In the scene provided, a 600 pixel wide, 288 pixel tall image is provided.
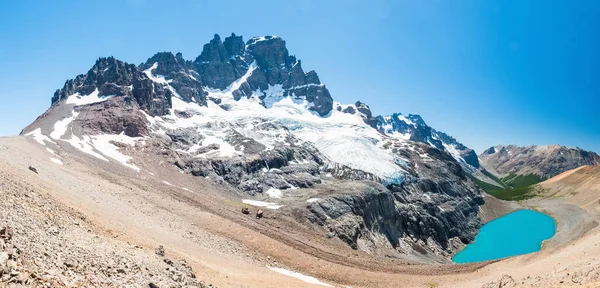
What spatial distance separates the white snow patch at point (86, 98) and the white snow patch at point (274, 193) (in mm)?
83475

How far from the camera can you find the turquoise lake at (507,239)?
14025 cm

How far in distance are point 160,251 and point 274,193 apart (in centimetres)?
9643

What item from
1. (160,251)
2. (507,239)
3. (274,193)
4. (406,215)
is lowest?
(160,251)

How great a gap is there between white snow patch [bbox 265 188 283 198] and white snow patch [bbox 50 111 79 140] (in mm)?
63444

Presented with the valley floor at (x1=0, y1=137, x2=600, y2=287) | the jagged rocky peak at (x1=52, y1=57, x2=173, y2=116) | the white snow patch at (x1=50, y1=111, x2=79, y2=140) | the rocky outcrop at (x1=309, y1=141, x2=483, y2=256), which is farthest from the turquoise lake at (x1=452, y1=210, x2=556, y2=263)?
the jagged rocky peak at (x1=52, y1=57, x2=173, y2=116)

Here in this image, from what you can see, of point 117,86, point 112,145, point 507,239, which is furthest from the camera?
point 117,86

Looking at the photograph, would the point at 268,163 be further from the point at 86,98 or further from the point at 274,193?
the point at 86,98

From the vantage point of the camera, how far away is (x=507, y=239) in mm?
162875

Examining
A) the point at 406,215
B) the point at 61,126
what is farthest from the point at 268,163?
the point at 61,126

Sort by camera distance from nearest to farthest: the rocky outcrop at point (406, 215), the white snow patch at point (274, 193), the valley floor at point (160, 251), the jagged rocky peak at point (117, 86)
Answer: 1. the valley floor at point (160, 251)
2. the rocky outcrop at point (406, 215)
3. the white snow patch at point (274, 193)
4. the jagged rocky peak at point (117, 86)

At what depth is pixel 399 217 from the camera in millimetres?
133500

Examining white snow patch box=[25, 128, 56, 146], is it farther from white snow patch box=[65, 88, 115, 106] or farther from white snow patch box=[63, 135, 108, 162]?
white snow patch box=[65, 88, 115, 106]

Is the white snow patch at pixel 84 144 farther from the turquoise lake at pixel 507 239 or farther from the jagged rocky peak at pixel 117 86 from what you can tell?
the turquoise lake at pixel 507 239

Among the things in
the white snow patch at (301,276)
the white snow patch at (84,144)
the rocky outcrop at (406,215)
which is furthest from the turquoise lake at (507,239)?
the white snow patch at (84,144)
